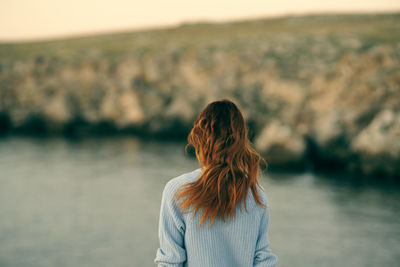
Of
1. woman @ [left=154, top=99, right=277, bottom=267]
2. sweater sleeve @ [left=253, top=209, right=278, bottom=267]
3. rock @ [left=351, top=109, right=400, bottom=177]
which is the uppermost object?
woman @ [left=154, top=99, right=277, bottom=267]

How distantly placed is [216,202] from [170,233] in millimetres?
276

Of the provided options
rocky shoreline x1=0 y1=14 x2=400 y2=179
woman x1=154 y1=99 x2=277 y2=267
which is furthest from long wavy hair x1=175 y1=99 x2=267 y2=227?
rocky shoreline x1=0 y1=14 x2=400 y2=179

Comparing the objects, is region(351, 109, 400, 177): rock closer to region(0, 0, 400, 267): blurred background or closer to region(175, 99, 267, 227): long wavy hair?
region(0, 0, 400, 267): blurred background

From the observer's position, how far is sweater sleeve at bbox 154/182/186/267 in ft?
6.60

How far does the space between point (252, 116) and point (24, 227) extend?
16397 millimetres

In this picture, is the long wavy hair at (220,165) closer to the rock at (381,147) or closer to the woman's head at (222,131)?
the woman's head at (222,131)

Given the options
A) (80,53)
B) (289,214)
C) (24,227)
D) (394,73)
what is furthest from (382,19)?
(24,227)

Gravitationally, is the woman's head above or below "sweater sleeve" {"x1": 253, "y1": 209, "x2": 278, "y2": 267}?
above

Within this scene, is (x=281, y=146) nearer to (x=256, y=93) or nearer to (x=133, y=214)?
(x=133, y=214)

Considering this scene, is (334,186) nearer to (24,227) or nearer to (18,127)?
(24,227)

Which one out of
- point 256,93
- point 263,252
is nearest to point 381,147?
point 256,93

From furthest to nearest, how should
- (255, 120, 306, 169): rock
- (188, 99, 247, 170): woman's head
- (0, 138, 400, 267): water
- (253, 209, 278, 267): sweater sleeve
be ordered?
(255, 120, 306, 169): rock, (0, 138, 400, 267): water, (253, 209, 278, 267): sweater sleeve, (188, 99, 247, 170): woman's head

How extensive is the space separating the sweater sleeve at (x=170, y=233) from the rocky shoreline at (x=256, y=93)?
15.5 meters

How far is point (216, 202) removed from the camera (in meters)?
2.00
